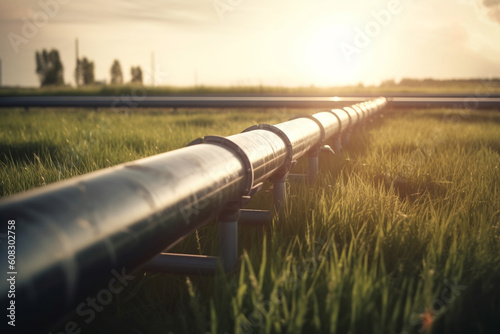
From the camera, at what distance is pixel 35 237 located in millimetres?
1089

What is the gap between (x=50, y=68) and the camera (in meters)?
82.2

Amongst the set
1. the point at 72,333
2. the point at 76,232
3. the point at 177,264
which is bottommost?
the point at 72,333

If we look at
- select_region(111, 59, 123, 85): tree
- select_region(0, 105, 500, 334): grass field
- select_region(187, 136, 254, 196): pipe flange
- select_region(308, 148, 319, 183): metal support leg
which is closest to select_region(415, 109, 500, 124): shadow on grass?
select_region(308, 148, 319, 183): metal support leg

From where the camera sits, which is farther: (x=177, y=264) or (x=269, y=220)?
(x=269, y=220)

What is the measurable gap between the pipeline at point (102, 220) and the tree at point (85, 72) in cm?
8636

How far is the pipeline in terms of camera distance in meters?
1.09

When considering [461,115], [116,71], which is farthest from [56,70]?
[461,115]

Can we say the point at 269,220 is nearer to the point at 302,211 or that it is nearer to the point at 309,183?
the point at 302,211

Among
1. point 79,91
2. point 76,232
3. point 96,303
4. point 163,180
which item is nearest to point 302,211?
point 96,303

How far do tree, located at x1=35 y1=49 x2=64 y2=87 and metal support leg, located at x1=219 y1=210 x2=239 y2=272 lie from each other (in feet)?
279

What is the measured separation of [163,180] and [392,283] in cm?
105

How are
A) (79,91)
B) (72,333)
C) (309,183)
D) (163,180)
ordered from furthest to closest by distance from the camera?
(79,91), (309,183), (72,333), (163,180)

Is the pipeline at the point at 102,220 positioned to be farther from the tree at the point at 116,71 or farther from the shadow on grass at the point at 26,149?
the tree at the point at 116,71

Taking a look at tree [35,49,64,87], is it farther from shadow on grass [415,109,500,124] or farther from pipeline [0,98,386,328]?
pipeline [0,98,386,328]
